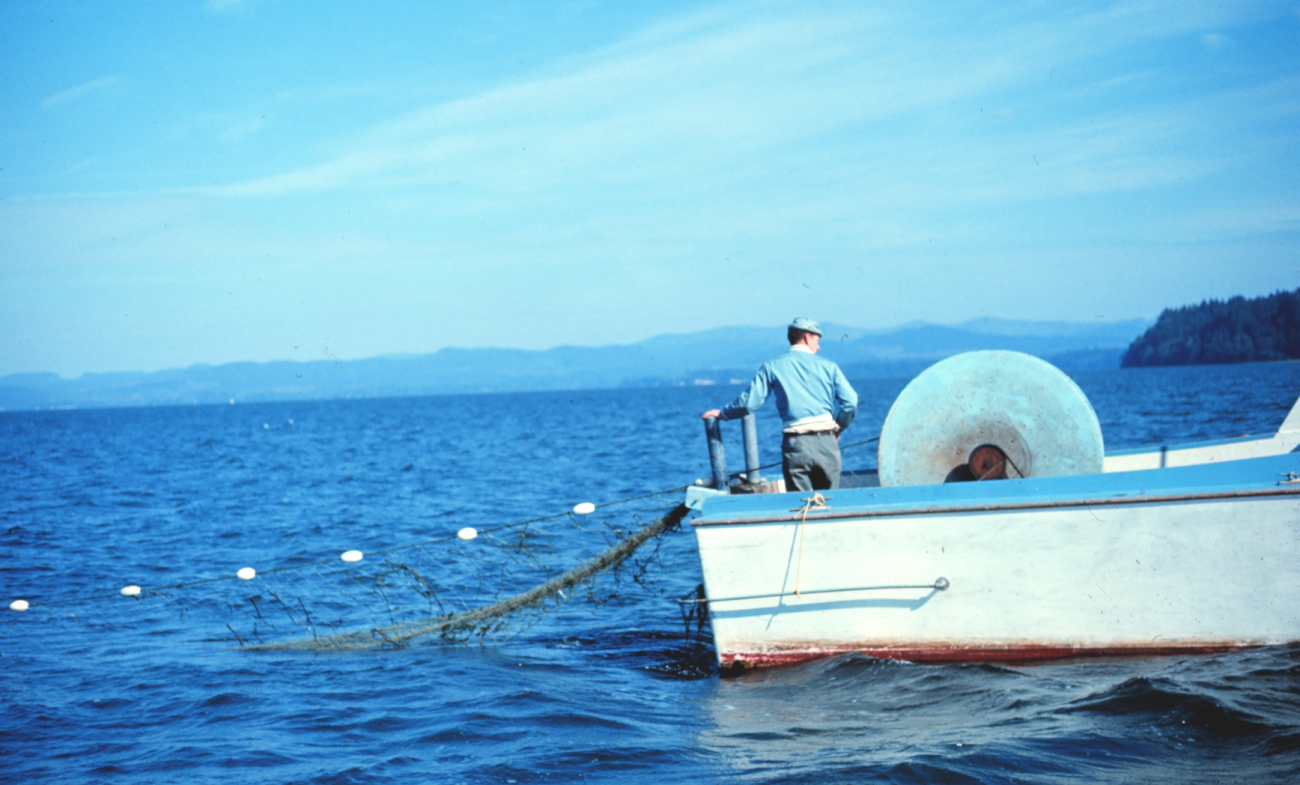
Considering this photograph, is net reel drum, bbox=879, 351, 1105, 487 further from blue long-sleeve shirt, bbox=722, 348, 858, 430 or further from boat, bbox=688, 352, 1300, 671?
blue long-sleeve shirt, bbox=722, 348, 858, 430

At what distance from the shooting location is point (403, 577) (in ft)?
41.6

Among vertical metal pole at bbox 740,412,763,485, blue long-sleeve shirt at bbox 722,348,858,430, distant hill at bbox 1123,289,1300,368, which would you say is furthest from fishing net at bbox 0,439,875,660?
distant hill at bbox 1123,289,1300,368

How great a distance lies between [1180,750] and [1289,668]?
4.04ft

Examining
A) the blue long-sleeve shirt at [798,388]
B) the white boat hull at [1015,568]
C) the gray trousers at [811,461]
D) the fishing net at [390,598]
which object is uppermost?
the blue long-sleeve shirt at [798,388]

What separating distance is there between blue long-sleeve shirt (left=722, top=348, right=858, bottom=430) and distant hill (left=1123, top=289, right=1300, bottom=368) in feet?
377

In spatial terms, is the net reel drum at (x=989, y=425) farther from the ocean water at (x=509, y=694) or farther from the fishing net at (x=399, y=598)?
the ocean water at (x=509, y=694)

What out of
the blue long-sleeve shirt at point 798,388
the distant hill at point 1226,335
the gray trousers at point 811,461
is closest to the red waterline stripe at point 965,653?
the gray trousers at point 811,461

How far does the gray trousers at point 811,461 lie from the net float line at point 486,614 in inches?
34.7

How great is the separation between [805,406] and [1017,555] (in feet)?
5.93

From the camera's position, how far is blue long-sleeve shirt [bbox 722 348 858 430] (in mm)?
7301

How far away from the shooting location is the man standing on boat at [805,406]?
732cm

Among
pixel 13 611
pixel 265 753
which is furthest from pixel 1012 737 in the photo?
pixel 13 611

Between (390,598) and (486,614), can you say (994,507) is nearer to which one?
(486,614)

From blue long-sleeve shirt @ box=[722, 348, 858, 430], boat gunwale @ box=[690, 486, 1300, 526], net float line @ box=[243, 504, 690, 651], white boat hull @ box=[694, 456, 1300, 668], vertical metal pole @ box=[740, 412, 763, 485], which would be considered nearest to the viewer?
boat gunwale @ box=[690, 486, 1300, 526]
